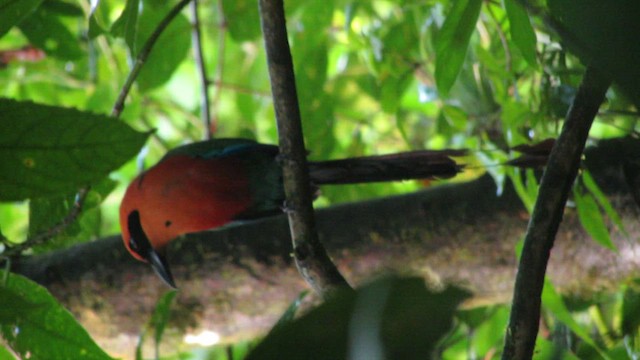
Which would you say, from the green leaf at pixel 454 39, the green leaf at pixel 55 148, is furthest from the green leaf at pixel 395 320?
the green leaf at pixel 454 39

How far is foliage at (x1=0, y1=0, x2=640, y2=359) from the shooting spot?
78 cm

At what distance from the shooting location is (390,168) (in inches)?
80.4

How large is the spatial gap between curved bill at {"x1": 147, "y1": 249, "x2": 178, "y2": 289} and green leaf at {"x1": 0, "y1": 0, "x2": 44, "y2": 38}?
1284 mm

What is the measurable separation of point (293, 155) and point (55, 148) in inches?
20.8

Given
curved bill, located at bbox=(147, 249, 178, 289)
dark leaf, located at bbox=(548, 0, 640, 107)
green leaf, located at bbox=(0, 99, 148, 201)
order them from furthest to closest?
curved bill, located at bbox=(147, 249, 178, 289) → green leaf, located at bbox=(0, 99, 148, 201) → dark leaf, located at bbox=(548, 0, 640, 107)

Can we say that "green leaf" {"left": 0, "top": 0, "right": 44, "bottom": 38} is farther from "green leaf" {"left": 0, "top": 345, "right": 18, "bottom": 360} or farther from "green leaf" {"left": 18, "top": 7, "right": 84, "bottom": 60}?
"green leaf" {"left": 18, "top": 7, "right": 84, "bottom": 60}

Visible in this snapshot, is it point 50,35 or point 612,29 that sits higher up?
point 612,29

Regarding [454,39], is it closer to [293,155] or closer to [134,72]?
[293,155]

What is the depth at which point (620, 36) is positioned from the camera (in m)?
0.35

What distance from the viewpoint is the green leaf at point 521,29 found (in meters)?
1.27

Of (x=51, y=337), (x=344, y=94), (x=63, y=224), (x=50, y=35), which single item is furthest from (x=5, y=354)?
(x=344, y=94)


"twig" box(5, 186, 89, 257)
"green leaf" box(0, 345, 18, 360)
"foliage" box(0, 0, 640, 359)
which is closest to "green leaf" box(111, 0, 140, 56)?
"foliage" box(0, 0, 640, 359)

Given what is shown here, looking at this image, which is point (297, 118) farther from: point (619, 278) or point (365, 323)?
point (619, 278)

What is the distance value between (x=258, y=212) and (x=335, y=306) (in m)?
1.98
